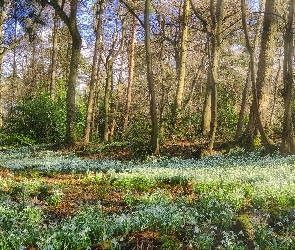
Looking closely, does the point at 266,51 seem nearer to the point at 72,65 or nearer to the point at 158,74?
the point at 72,65

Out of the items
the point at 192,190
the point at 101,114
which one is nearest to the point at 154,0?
the point at 101,114

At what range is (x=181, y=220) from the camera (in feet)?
18.5

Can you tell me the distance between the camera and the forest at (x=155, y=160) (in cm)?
537

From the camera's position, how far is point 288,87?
13.9 m

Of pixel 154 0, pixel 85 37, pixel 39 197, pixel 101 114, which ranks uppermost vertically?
pixel 154 0

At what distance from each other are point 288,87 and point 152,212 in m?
9.76

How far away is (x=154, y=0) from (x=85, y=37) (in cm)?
553

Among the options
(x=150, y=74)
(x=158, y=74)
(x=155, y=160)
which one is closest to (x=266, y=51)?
(x=150, y=74)

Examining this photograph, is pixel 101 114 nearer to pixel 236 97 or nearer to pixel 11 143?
pixel 11 143

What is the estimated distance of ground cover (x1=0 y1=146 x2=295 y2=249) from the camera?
491 cm

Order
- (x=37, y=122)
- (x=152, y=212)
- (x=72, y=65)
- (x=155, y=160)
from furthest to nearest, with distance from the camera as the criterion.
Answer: (x=37, y=122)
(x=72, y=65)
(x=155, y=160)
(x=152, y=212)

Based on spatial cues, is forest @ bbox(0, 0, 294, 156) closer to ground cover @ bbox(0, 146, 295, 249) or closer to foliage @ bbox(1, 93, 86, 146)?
foliage @ bbox(1, 93, 86, 146)

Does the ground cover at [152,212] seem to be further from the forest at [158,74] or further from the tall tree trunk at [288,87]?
the forest at [158,74]

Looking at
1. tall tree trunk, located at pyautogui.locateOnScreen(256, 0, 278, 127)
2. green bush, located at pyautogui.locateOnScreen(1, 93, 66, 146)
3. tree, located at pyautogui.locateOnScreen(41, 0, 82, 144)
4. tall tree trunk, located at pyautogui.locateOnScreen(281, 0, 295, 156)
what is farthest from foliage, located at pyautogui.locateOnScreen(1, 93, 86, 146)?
tall tree trunk, located at pyautogui.locateOnScreen(281, 0, 295, 156)
